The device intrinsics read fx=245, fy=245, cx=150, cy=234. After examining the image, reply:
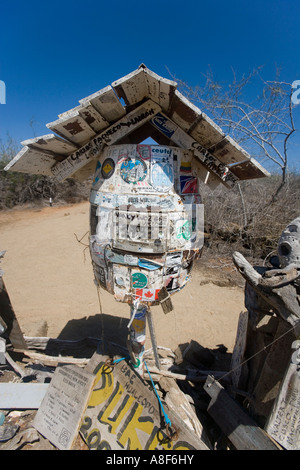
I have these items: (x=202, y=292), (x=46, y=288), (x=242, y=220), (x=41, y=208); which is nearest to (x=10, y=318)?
(x=46, y=288)

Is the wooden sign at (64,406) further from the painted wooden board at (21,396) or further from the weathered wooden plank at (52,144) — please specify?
the weathered wooden plank at (52,144)

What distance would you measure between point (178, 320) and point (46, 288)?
9.22 ft

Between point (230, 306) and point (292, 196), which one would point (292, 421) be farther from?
point (292, 196)

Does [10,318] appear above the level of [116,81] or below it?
below

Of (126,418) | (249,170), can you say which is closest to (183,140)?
(249,170)

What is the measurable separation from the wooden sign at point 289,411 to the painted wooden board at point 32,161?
6.99 feet

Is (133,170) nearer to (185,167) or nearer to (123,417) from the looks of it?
(185,167)

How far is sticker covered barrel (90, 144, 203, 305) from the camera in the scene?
1687 mm

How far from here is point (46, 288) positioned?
5094 mm

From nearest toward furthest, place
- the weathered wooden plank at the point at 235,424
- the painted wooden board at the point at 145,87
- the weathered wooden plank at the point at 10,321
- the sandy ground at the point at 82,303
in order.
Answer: the painted wooden board at the point at 145,87
the weathered wooden plank at the point at 235,424
the weathered wooden plank at the point at 10,321
the sandy ground at the point at 82,303

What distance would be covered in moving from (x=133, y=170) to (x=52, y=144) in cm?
58

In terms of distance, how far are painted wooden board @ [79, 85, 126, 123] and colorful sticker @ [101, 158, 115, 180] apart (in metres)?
0.29

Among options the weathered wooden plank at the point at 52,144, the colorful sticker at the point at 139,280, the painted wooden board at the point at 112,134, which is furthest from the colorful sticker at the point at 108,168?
the colorful sticker at the point at 139,280

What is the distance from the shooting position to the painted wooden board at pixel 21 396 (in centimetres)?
221
